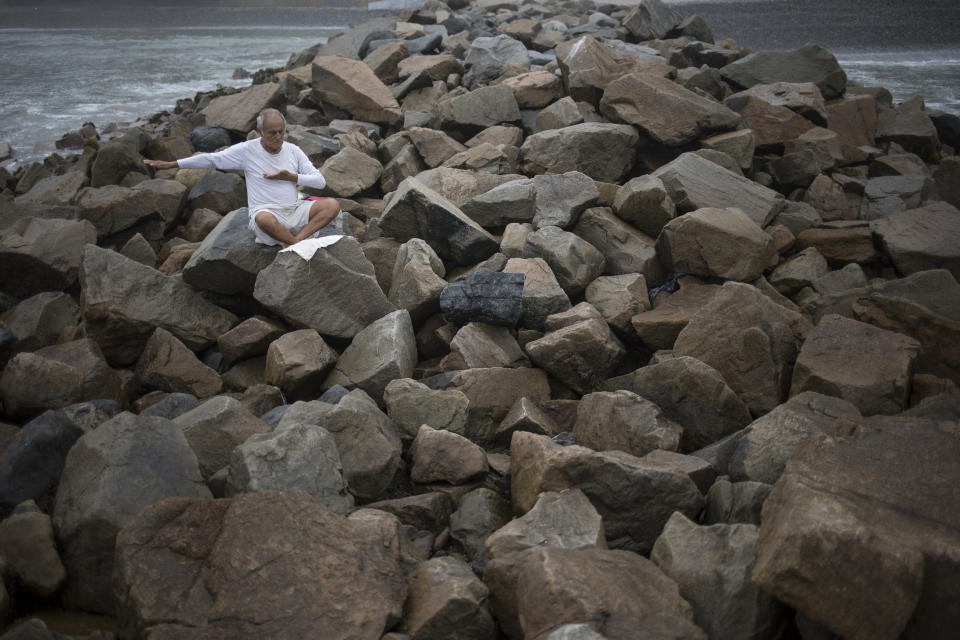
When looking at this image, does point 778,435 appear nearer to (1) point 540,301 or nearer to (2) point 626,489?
(2) point 626,489

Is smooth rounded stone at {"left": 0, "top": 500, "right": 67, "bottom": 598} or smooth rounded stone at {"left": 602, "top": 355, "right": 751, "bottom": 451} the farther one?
smooth rounded stone at {"left": 602, "top": 355, "right": 751, "bottom": 451}

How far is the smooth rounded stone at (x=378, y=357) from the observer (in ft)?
14.7

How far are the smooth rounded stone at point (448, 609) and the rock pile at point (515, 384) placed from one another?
0.01 m

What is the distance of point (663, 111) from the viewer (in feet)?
22.2

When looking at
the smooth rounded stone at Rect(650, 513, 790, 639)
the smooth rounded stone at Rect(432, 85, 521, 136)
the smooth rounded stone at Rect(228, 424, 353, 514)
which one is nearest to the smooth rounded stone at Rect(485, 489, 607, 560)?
the smooth rounded stone at Rect(650, 513, 790, 639)

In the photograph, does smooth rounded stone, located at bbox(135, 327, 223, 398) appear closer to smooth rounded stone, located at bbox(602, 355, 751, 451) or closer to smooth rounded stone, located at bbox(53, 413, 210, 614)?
smooth rounded stone, located at bbox(53, 413, 210, 614)

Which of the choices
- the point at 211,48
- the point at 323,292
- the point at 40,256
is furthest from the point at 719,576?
the point at 211,48

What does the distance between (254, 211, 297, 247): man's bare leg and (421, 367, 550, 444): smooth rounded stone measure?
1581mm

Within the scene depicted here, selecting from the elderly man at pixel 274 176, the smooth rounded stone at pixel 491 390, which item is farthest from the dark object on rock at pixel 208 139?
the smooth rounded stone at pixel 491 390

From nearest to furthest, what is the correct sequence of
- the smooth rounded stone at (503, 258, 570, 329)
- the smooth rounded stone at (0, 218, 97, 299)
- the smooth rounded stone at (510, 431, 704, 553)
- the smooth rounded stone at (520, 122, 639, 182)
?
the smooth rounded stone at (510, 431, 704, 553)
the smooth rounded stone at (503, 258, 570, 329)
the smooth rounded stone at (0, 218, 97, 299)
the smooth rounded stone at (520, 122, 639, 182)

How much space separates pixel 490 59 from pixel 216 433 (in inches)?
311

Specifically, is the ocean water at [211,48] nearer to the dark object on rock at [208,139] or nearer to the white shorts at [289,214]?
the dark object on rock at [208,139]

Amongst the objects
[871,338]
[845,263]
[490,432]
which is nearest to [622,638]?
[490,432]

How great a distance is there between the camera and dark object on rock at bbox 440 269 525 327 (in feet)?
15.3
